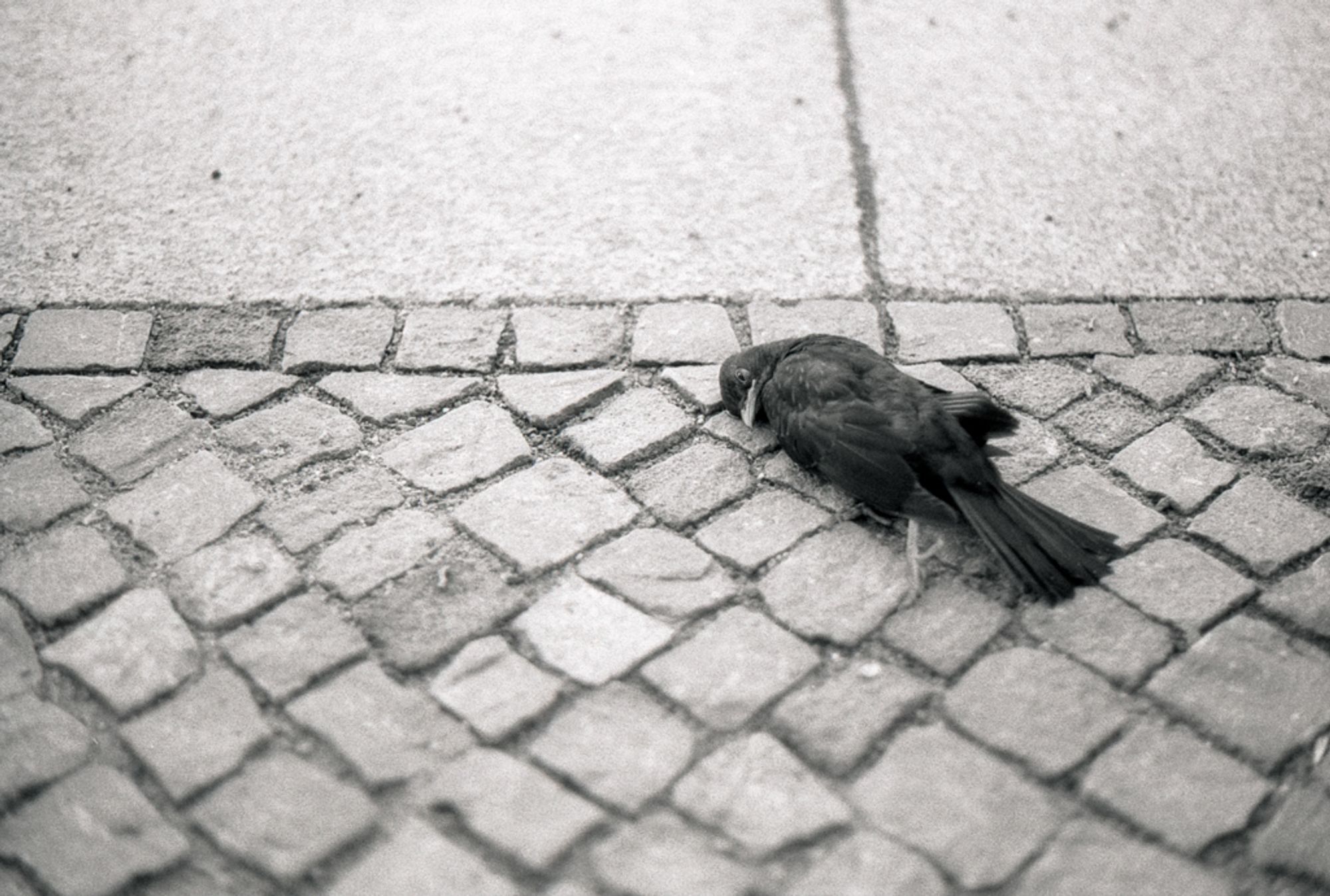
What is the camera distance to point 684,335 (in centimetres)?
368

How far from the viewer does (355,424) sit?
3.36 metres

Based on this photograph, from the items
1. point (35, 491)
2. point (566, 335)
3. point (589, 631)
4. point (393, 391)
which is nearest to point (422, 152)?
point (566, 335)

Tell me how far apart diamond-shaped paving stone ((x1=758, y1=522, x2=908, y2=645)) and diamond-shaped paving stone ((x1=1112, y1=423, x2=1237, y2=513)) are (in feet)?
2.51

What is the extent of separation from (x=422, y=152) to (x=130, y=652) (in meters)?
2.44

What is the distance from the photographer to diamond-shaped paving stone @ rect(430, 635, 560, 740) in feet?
8.35

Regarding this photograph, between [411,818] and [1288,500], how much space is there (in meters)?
2.38

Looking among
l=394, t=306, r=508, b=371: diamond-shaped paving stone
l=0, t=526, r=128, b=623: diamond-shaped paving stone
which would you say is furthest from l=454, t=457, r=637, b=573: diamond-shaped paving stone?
l=0, t=526, r=128, b=623: diamond-shaped paving stone

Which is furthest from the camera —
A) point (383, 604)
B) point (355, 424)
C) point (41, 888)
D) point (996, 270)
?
point (996, 270)

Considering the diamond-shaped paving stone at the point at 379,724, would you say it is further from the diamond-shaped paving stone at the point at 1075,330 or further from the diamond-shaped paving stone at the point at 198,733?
the diamond-shaped paving stone at the point at 1075,330

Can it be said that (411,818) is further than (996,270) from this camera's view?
No

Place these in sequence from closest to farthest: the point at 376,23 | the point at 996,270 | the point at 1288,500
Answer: the point at 1288,500 < the point at 996,270 < the point at 376,23

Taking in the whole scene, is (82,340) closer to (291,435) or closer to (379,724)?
(291,435)

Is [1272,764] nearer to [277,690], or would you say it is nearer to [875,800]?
[875,800]

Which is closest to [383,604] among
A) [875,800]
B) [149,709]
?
[149,709]
